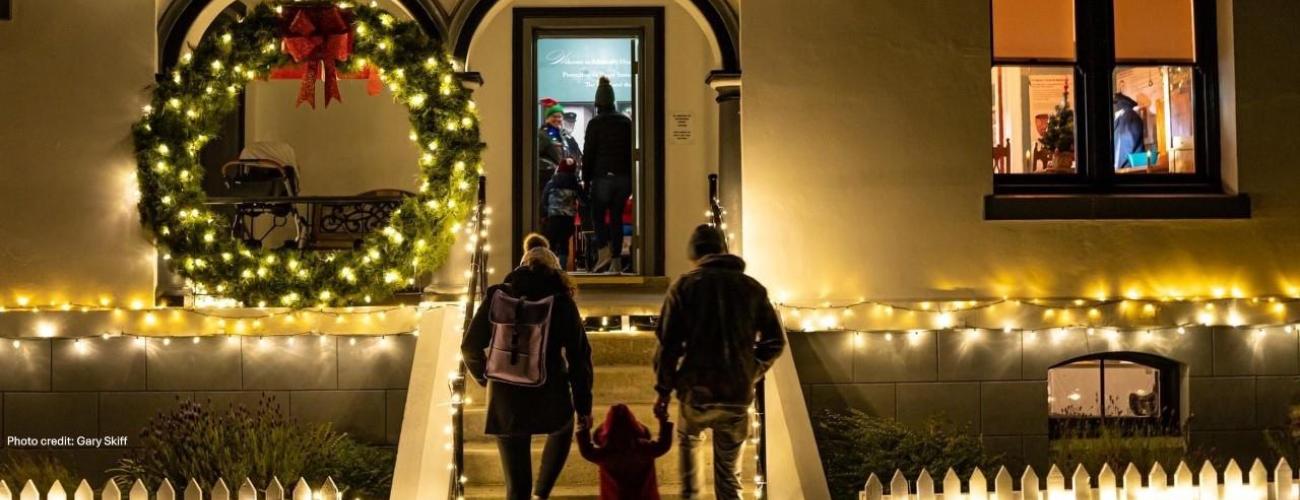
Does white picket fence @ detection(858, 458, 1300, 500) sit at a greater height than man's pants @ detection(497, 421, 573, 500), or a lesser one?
lesser

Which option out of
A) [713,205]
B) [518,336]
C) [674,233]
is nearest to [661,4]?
[674,233]

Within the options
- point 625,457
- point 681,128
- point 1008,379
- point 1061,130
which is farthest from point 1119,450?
point 681,128

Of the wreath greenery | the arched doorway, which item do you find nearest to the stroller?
the wreath greenery

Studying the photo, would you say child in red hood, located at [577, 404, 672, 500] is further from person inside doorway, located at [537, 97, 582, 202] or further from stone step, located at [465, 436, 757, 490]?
person inside doorway, located at [537, 97, 582, 202]

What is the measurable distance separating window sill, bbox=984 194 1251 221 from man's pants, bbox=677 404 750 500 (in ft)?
14.3

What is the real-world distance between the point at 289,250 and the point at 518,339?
13.0ft

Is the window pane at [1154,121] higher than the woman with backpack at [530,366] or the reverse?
higher

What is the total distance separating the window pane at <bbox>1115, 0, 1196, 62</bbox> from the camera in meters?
11.9

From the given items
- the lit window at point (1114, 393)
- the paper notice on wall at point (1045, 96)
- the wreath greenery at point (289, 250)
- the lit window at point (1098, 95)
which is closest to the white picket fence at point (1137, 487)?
the lit window at point (1114, 393)

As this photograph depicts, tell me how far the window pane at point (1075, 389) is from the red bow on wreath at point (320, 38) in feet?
20.7

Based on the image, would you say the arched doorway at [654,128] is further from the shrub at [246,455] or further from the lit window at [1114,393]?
the shrub at [246,455]

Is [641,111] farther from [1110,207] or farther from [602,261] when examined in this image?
[1110,207]

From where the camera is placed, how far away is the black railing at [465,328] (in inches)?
349

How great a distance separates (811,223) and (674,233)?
3.68 meters
